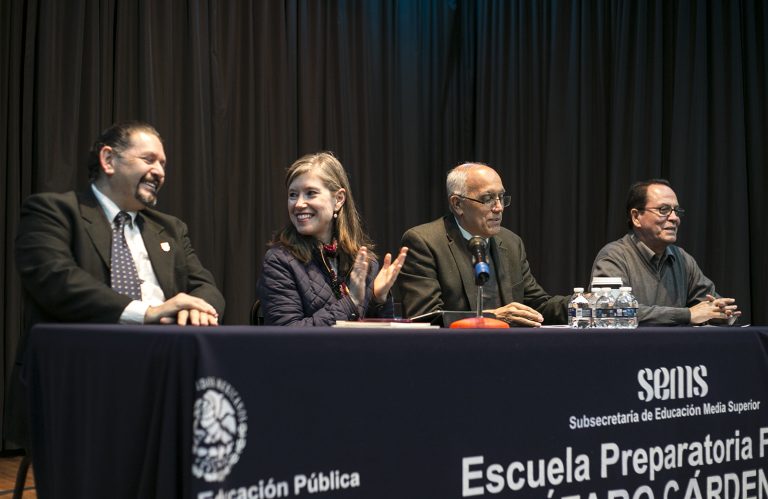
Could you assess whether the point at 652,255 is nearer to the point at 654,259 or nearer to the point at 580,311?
the point at 654,259

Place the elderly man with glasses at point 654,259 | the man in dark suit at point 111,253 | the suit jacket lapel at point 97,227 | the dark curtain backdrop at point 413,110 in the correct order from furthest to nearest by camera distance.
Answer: the dark curtain backdrop at point 413,110, the elderly man with glasses at point 654,259, the suit jacket lapel at point 97,227, the man in dark suit at point 111,253

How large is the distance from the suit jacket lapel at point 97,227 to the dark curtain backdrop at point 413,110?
5.78 ft

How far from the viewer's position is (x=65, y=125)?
4281 mm

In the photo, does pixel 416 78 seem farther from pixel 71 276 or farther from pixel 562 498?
pixel 562 498

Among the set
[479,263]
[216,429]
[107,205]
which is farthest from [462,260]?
[216,429]

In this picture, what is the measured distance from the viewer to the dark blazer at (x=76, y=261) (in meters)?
2.31

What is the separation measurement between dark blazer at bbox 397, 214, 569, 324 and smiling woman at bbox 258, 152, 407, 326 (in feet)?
0.80

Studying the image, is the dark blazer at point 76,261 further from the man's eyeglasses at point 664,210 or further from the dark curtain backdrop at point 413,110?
the man's eyeglasses at point 664,210

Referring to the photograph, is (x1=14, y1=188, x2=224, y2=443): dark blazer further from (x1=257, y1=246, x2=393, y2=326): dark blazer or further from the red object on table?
the red object on table

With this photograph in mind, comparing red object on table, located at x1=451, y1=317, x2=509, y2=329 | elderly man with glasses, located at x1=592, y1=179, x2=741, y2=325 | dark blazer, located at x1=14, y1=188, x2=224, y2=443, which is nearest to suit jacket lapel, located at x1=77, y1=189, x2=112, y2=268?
dark blazer, located at x1=14, y1=188, x2=224, y2=443

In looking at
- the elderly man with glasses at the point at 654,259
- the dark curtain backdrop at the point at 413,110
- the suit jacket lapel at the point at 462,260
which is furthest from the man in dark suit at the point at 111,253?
the elderly man with glasses at the point at 654,259

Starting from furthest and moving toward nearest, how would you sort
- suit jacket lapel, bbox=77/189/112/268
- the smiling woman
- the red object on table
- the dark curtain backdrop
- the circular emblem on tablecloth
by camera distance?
the dark curtain backdrop < the smiling woman < suit jacket lapel, bbox=77/189/112/268 < the red object on table < the circular emblem on tablecloth

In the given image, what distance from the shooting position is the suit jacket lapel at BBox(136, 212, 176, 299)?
2727 millimetres

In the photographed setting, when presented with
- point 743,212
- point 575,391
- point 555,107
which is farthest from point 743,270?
point 575,391
